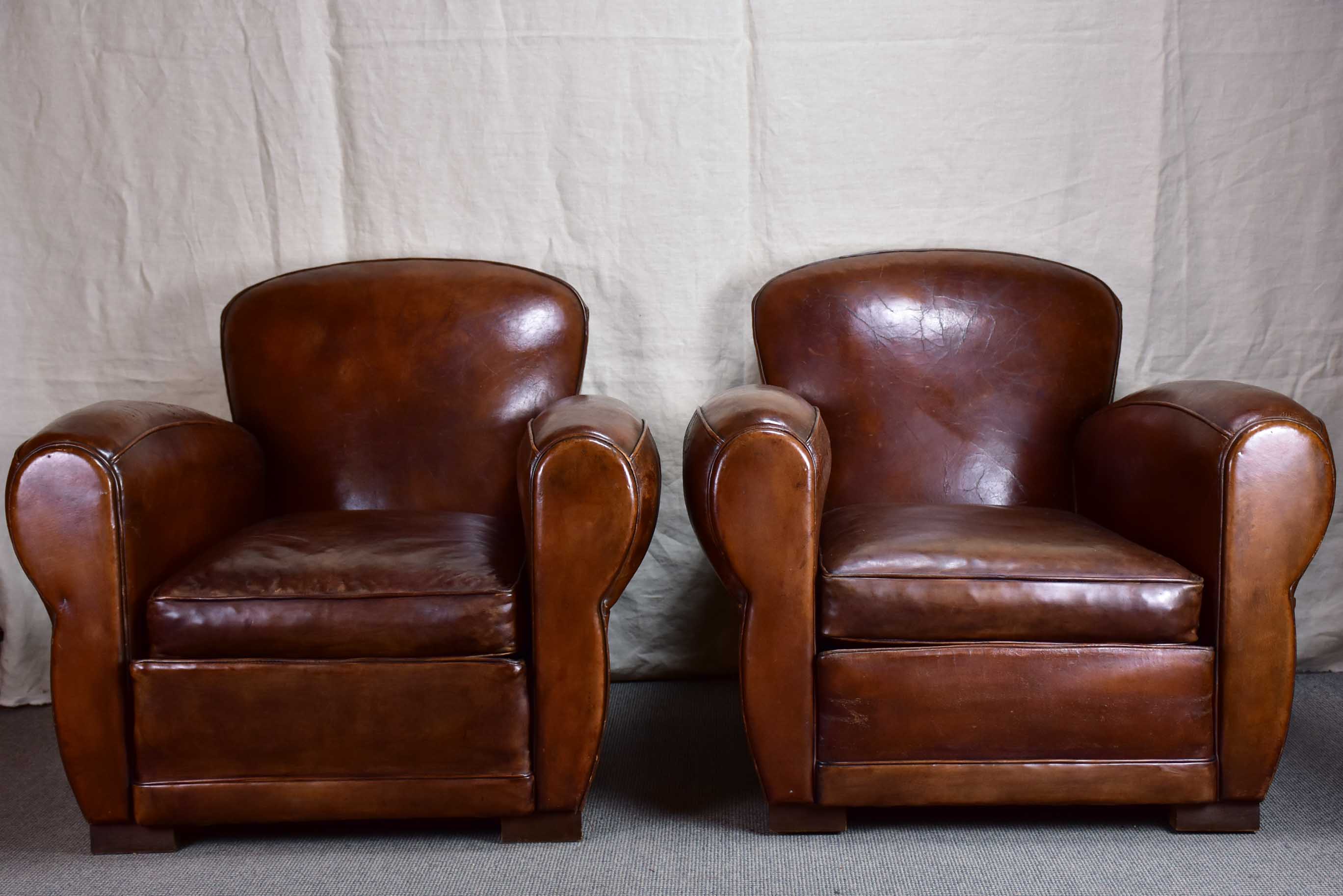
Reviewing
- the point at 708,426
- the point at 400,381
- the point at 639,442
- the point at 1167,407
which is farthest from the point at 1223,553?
the point at 400,381

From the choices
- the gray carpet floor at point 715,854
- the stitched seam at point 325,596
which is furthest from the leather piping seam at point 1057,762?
the stitched seam at point 325,596

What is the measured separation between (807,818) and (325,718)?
31.6 inches

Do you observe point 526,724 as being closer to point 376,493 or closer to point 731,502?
point 731,502

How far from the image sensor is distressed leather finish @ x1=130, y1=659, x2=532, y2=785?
1.64 m

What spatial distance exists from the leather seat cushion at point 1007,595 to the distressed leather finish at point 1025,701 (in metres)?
0.03

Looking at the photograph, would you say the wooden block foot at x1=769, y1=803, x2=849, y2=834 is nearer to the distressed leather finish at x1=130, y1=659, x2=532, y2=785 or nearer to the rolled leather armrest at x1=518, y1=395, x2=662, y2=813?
the rolled leather armrest at x1=518, y1=395, x2=662, y2=813

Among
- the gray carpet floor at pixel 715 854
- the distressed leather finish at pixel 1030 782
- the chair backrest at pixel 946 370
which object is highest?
the chair backrest at pixel 946 370

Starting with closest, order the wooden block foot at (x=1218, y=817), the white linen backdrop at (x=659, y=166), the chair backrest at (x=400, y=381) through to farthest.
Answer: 1. the wooden block foot at (x=1218, y=817)
2. the chair backrest at (x=400, y=381)
3. the white linen backdrop at (x=659, y=166)

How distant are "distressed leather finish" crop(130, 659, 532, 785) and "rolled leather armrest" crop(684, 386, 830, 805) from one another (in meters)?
0.37

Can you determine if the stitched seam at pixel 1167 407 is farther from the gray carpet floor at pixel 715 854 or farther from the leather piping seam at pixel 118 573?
the leather piping seam at pixel 118 573

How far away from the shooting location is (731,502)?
1.62 meters

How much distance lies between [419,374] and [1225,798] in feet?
5.54

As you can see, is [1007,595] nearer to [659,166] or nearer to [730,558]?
[730,558]

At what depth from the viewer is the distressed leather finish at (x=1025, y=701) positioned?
5.41ft
